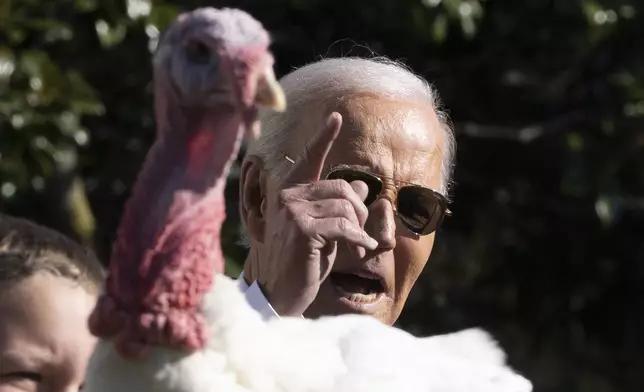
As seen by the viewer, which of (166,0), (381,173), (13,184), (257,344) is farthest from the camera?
(166,0)

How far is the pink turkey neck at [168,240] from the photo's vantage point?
5.46 ft

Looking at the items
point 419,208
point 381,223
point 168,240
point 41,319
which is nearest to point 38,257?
point 41,319

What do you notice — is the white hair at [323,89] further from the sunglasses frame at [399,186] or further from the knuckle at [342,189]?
the knuckle at [342,189]

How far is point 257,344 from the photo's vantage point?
1792mm

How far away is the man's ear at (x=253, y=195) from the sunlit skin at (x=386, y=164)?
8 cm

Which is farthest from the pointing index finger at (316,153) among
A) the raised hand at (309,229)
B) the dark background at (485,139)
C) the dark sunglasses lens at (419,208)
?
the dark background at (485,139)

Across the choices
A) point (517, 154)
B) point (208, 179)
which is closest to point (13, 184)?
point (517, 154)

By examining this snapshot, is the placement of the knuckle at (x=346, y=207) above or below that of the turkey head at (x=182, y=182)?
→ below

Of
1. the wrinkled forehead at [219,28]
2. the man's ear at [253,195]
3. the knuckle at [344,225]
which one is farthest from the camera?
the man's ear at [253,195]

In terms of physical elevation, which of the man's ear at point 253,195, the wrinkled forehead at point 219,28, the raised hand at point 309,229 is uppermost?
the wrinkled forehead at point 219,28

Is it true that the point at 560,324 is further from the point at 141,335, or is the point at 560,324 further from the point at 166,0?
the point at 141,335

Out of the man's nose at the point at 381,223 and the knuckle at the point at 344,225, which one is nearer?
the knuckle at the point at 344,225

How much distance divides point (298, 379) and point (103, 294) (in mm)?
307

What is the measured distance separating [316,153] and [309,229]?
13 centimetres
